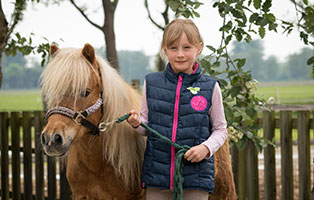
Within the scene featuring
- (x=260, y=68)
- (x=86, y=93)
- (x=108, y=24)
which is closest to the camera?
(x=86, y=93)

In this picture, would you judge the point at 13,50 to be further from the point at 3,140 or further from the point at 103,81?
the point at 103,81

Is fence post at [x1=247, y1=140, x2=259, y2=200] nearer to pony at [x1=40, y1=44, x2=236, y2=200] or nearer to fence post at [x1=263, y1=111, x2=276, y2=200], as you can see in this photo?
fence post at [x1=263, y1=111, x2=276, y2=200]

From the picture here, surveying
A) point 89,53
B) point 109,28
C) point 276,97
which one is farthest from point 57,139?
Answer: point 276,97

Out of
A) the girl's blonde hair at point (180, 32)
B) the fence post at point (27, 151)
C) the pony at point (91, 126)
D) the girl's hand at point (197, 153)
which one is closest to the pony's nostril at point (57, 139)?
the pony at point (91, 126)

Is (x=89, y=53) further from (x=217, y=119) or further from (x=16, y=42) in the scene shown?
(x=16, y=42)

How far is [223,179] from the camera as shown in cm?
292

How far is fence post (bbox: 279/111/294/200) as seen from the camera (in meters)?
4.14

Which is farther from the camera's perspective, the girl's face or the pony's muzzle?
the girl's face

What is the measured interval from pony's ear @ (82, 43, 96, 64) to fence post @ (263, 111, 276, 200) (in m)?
2.65

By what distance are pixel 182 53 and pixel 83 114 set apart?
0.71 meters

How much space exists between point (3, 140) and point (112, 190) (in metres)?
3.23

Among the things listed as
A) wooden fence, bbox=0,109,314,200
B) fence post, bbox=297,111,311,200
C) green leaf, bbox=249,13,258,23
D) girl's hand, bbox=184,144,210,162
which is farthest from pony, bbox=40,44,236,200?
fence post, bbox=297,111,311,200

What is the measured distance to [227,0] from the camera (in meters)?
2.75

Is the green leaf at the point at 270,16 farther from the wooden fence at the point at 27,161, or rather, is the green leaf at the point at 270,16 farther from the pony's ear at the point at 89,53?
the wooden fence at the point at 27,161
